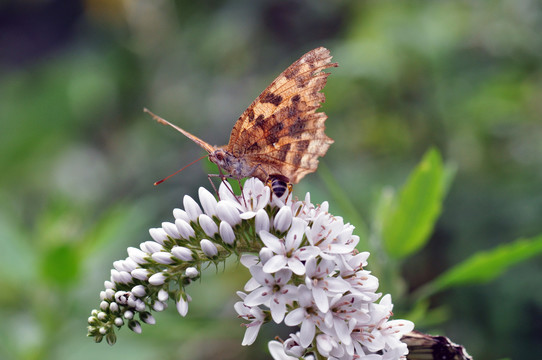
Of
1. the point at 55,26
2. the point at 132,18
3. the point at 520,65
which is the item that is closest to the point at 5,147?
the point at 132,18

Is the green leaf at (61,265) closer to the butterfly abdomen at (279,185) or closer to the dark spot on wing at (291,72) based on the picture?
the butterfly abdomen at (279,185)

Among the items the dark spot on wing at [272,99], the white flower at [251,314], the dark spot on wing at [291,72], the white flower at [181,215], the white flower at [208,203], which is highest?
the dark spot on wing at [291,72]

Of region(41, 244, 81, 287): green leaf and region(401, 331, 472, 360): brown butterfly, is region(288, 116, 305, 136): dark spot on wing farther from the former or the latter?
region(41, 244, 81, 287): green leaf

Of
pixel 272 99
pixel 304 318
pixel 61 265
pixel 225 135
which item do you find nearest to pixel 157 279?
pixel 304 318

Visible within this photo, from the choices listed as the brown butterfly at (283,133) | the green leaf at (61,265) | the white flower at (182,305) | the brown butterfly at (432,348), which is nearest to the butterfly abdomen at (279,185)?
the brown butterfly at (283,133)

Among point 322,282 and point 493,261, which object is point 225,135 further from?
point 322,282

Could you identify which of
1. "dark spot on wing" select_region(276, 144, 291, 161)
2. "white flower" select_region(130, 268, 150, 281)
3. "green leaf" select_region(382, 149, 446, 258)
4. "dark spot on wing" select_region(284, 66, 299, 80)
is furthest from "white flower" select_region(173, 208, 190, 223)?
"green leaf" select_region(382, 149, 446, 258)
